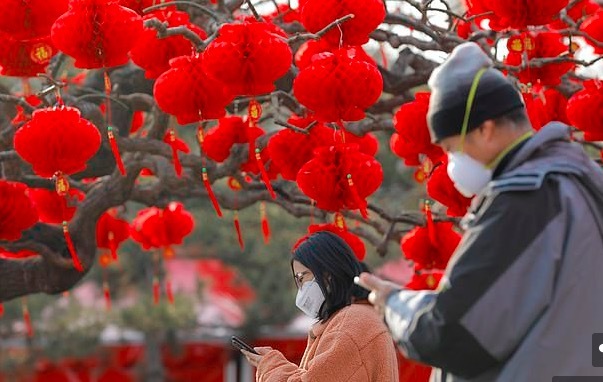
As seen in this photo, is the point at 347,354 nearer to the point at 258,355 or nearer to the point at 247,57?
the point at 258,355

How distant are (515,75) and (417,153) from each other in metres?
0.65

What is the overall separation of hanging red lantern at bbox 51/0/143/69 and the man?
116 inches

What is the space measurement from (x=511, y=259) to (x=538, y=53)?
4091mm

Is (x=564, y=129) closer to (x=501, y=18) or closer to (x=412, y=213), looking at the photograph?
(x=501, y=18)

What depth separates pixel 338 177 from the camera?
596 centimetres

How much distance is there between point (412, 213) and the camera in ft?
23.7

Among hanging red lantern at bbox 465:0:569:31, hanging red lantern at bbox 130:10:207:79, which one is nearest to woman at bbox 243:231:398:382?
hanging red lantern at bbox 465:0:569:31

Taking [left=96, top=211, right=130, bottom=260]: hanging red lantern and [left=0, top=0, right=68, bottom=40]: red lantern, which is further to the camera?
[left=96, top=211, right=130, bottom=260]: hanging red lantern

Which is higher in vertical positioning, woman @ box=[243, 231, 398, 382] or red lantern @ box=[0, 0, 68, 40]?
red lantern @ box=[0, 0, 68, 40]

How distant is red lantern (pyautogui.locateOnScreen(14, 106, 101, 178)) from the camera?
584 centimetres

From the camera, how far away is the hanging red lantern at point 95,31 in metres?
5.70

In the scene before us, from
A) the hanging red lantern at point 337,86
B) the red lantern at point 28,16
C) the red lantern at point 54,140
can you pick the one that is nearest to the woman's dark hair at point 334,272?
the hanging red lantern at point 337,86

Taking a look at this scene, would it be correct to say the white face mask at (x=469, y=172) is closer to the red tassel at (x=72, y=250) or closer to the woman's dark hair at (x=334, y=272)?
the woman's dark hair at (x=334, y=272)

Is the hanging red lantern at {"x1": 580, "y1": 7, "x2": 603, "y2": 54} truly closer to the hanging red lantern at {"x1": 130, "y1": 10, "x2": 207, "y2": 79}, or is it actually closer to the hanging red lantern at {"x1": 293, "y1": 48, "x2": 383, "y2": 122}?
the hanging red lantern at {"x1": 293, "y1": 48, "x2": 383, "y2": 122}
